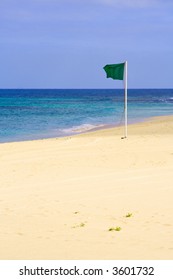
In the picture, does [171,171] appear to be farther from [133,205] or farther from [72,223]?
[72,223]

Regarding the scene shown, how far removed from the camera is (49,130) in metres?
31.0

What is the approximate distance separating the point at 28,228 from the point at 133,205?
6.76 feet

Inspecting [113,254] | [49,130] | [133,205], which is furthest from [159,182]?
[49,130]
